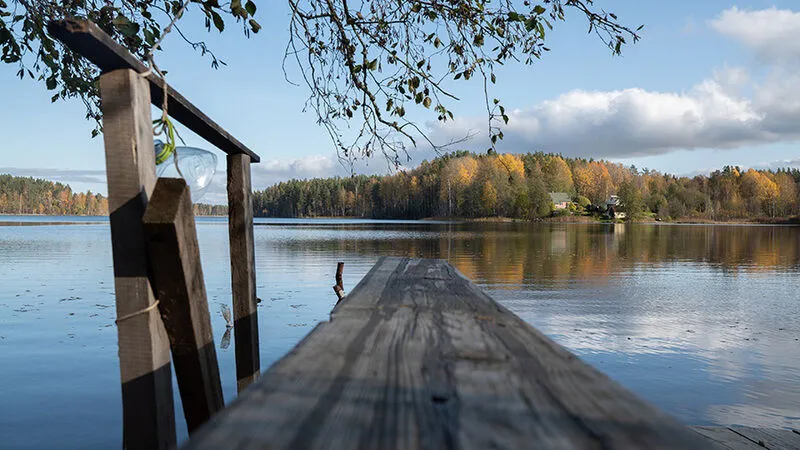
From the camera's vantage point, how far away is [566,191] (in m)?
136

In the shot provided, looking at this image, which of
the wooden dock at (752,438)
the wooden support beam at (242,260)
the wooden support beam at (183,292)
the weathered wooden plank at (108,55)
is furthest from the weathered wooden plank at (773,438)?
the weathered wooden plank at (108,55)

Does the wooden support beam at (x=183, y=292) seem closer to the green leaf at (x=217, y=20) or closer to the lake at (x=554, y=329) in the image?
the green leaf at (x=217, y=20)

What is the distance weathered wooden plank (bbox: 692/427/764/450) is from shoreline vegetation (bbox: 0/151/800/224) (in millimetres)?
87420

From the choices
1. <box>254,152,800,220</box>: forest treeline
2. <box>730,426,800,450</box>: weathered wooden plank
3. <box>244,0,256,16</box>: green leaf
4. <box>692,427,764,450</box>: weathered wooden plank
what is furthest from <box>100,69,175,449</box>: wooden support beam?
<box>254,152,800,220</box>: forest treeline

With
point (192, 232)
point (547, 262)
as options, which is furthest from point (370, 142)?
point (547, 262)

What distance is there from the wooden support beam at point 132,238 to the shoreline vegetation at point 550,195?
294 ft

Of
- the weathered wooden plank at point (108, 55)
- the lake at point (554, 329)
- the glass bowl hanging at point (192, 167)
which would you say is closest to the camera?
the weathered wooden plank at point (108, 55)

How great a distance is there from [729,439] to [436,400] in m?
4.01

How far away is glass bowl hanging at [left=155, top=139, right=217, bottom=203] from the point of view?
2234 millimetres

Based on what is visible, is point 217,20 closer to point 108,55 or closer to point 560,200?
point 108,55

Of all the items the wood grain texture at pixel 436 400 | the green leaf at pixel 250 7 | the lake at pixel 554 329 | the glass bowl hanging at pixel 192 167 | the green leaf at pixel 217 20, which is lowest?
the lake at pixel 554 329

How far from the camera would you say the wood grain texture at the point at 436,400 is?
3.07 ft

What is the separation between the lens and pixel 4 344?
9211mm

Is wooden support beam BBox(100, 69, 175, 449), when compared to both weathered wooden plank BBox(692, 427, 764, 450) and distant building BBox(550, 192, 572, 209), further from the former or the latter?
distant building BBox(550, 192, 572, 209)
